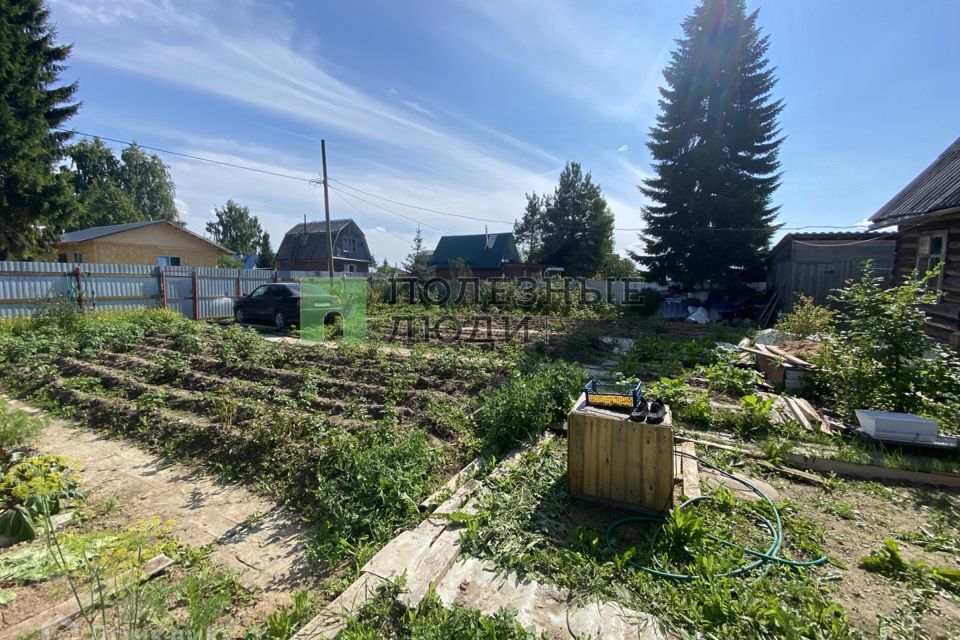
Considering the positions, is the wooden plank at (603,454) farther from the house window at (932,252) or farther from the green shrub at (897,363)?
the house window at (932,252)

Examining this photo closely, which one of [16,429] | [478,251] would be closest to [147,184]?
[478,251]

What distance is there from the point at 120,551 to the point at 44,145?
79.1 ft

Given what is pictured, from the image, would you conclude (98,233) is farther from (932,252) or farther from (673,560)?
(932,252)

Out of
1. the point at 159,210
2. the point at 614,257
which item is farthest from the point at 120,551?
the point at 159,210

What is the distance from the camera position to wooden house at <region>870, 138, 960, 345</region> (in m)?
7.76

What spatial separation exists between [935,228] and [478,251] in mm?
28951

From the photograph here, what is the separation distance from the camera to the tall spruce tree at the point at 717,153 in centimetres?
1838

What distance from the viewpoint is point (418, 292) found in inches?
703

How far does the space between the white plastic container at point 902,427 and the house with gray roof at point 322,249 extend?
109ft

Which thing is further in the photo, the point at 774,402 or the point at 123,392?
the point at 123,392

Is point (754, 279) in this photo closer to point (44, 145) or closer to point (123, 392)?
point (123, 392)

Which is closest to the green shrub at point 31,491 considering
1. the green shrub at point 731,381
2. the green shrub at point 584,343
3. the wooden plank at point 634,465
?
the wooden plank at point 634,465

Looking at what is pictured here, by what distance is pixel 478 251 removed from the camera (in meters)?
35.7

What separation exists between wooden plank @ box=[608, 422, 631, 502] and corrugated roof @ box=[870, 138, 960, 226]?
8863 millimetres
